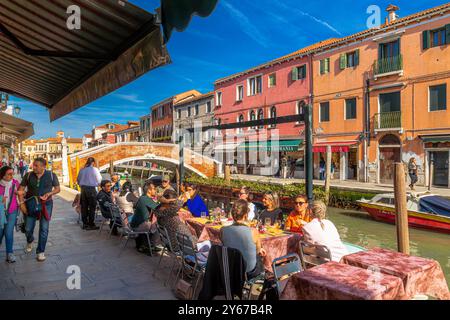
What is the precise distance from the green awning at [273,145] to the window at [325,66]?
15.6 ft

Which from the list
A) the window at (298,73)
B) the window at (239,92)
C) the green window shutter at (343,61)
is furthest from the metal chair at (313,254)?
the window at (239,92)

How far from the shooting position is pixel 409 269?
120 inches

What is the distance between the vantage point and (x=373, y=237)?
11.4 meters

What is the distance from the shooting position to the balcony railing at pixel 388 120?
18250 mm

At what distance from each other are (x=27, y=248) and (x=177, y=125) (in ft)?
112

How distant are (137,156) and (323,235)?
2151 cm

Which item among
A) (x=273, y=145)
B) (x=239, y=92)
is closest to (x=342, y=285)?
(x=273, y=145)

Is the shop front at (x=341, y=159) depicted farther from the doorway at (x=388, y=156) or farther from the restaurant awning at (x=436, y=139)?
the restaurant awning at (x=436, y=139)

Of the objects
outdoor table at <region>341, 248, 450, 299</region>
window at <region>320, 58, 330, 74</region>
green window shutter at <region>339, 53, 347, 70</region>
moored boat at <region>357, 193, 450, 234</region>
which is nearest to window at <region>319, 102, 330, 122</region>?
window at <region>320, 58, 330, 74</region>

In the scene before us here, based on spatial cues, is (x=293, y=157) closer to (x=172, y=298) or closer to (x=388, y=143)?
(x=388, y=143)

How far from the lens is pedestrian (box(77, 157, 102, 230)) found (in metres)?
7.08

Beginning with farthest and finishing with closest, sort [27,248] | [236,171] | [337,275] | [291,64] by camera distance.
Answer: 1. [236,171]
2. [291,64]
3. [27,248]
4. [337,275]

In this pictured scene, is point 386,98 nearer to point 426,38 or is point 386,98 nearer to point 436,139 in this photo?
point 426,38
